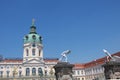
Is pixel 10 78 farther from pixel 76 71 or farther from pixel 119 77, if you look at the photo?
pixel 119 77

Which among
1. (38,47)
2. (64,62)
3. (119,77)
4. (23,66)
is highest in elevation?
(38,47)

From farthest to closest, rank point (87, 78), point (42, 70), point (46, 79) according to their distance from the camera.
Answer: point (87, 78) < point (42, 70) < point (46, 79)

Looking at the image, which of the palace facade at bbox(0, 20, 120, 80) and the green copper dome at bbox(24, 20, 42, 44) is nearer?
the palace facade at bbox(0, 20, 120, 80)

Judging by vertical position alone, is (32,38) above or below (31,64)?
above

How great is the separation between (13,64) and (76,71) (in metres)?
27.3

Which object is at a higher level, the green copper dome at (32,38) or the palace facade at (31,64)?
the green copper dome at (32,38)

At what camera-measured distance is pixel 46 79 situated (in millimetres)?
90250

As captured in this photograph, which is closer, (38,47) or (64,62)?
(64,62)

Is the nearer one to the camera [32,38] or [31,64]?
[31,64]

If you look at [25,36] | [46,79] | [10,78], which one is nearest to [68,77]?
[46,79]

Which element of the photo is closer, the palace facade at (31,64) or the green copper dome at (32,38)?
the palace facade at (31,64)

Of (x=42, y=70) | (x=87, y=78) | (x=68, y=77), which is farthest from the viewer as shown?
(x=87, y=78)

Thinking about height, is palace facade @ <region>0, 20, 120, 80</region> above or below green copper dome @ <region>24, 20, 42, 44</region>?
below

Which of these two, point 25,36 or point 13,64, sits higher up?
point 25,36
